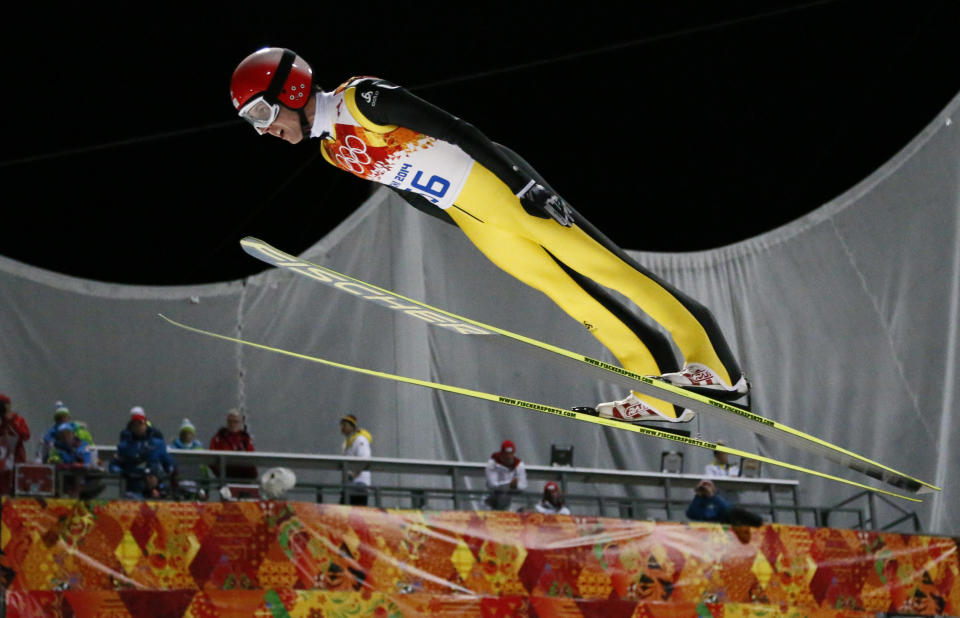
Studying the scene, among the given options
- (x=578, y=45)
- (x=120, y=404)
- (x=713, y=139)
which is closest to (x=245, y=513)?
(x=120, y=404)

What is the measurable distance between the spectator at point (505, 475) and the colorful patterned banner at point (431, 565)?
21.7 inches

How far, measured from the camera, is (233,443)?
916cm

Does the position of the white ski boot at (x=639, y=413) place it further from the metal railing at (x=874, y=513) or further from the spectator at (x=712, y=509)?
the metal railing at (x=874, y=513)

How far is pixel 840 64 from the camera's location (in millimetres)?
15477

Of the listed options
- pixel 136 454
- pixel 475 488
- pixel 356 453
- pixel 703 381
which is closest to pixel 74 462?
pixel 136 454

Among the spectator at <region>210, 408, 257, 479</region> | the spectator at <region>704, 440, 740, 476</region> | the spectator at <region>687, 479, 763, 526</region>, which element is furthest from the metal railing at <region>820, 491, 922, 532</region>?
the spectator at <region>210, 408, 257, 479</region>

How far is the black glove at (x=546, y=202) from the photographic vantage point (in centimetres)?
394

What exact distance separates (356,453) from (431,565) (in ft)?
4.53

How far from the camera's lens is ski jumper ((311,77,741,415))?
13.1ft

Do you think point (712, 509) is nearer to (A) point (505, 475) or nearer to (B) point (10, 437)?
(A) point (505, 475)

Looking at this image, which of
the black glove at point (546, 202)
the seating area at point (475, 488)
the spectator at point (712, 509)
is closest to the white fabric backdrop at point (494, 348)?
the seating area at point (475, 488)

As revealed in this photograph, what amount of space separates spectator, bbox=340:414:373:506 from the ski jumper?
4640mm

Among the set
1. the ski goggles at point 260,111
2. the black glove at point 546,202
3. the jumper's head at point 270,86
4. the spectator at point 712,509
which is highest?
the jumper's head at point 270,86

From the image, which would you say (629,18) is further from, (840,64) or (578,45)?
(840,64)
